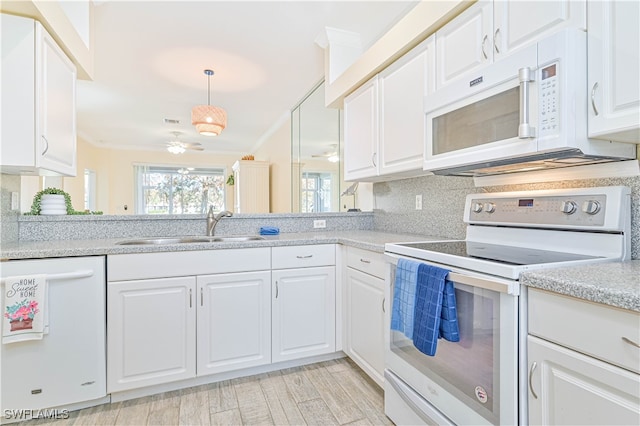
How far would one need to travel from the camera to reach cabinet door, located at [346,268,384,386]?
183 centimetres

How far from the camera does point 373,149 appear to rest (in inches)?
89.7

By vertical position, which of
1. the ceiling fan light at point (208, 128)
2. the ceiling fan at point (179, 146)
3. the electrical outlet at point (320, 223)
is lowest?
the electrical outlet at point (320, 223)

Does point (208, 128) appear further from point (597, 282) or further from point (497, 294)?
point (597, 282)

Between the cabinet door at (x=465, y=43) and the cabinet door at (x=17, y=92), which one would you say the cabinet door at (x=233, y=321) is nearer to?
the cabinet door at (x=17, y=92)

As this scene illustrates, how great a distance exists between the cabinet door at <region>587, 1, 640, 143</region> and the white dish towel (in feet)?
7.91

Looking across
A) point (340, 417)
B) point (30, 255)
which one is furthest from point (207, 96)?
point (340, 417)

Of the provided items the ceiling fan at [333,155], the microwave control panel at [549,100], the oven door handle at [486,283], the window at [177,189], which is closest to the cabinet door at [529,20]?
the microwave control panel at [549,100]

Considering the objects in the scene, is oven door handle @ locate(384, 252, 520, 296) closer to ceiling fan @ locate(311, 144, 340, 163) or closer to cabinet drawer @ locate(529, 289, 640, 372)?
cabinet drawer @ locate(529, 289, 640, 372)

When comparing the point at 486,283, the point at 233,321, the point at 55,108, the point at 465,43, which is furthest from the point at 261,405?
the point at 465,43

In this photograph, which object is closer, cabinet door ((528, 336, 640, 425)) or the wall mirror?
cabinet door ((528, 336, 640, 425))

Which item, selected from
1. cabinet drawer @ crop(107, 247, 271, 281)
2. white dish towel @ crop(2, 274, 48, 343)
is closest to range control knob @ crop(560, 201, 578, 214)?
cabinet drawer @ crop(107, 247, 271, 281)

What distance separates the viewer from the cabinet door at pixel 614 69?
99 cm

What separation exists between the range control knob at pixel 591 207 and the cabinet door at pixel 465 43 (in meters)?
0.72

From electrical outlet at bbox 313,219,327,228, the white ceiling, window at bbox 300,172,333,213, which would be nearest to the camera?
the white ceiling
